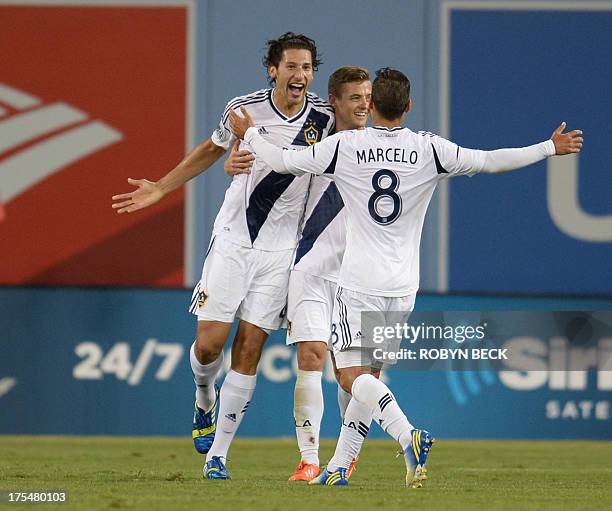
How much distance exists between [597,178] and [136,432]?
196 inches

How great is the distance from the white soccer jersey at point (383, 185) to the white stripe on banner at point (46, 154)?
6611mm

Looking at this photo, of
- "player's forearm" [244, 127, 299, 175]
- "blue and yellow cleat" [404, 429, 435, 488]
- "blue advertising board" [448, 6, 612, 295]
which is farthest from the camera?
"blue advertising board" [448, 6, 612, 295]

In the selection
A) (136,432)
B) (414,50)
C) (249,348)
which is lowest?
(136,432)

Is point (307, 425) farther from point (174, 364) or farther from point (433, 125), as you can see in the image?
point (433, 125)

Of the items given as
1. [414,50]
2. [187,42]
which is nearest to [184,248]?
[187,42]

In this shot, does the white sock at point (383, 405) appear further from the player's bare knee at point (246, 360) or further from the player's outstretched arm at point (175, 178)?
the player's outstretched arm at point (175, 178)

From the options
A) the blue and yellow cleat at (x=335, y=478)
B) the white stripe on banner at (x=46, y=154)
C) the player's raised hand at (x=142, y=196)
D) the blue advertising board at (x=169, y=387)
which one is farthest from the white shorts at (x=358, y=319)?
the white stripe on banner at (x=46, y=154)

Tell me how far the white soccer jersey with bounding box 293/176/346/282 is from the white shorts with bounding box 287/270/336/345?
0.17 feet

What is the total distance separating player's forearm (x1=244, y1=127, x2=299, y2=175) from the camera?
684 cm

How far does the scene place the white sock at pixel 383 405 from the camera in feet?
20.8

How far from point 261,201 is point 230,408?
116 cm

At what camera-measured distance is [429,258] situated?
13.1m

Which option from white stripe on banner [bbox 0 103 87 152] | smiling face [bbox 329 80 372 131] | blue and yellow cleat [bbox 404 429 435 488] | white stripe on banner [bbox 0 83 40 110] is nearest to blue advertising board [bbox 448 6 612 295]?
white stripe on banner [bbox 0 103 87 152]

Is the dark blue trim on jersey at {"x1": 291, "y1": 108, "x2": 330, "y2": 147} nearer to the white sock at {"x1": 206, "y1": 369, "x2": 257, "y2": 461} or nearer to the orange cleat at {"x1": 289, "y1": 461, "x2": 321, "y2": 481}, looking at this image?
the white sock at {"x1": 206, "y1": 369, "x2": 257, "y2": 461}
